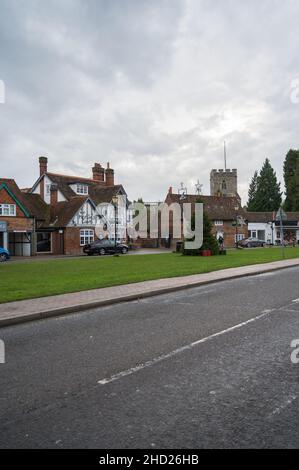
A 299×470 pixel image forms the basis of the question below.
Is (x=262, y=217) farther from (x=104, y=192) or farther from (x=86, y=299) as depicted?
(x=86, y=299)

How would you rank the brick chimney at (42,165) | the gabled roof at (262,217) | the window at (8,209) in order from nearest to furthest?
the window at (8,209) < the brick chimney at (42,165) < the gabled roof at (262,217)

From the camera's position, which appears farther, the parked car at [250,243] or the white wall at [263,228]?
the white wall at [263,228]

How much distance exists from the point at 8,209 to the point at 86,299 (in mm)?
30973

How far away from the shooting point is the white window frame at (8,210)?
3828cm

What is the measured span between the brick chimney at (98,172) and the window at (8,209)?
19091mm

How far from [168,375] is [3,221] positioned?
3582 centimetres

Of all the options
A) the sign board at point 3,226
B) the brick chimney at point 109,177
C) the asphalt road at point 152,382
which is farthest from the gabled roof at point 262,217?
the asphalt road at point 152,382

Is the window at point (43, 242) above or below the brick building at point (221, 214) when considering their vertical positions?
below

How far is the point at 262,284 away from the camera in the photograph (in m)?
13.9

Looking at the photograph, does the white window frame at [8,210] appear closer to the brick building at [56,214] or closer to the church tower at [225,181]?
the brick building at [56,214]

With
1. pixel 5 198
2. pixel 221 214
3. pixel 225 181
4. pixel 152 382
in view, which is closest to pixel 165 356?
pixel 152 382

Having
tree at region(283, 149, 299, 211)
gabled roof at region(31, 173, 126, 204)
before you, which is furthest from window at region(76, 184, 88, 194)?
tree at region(283, 149, 299, 211)
